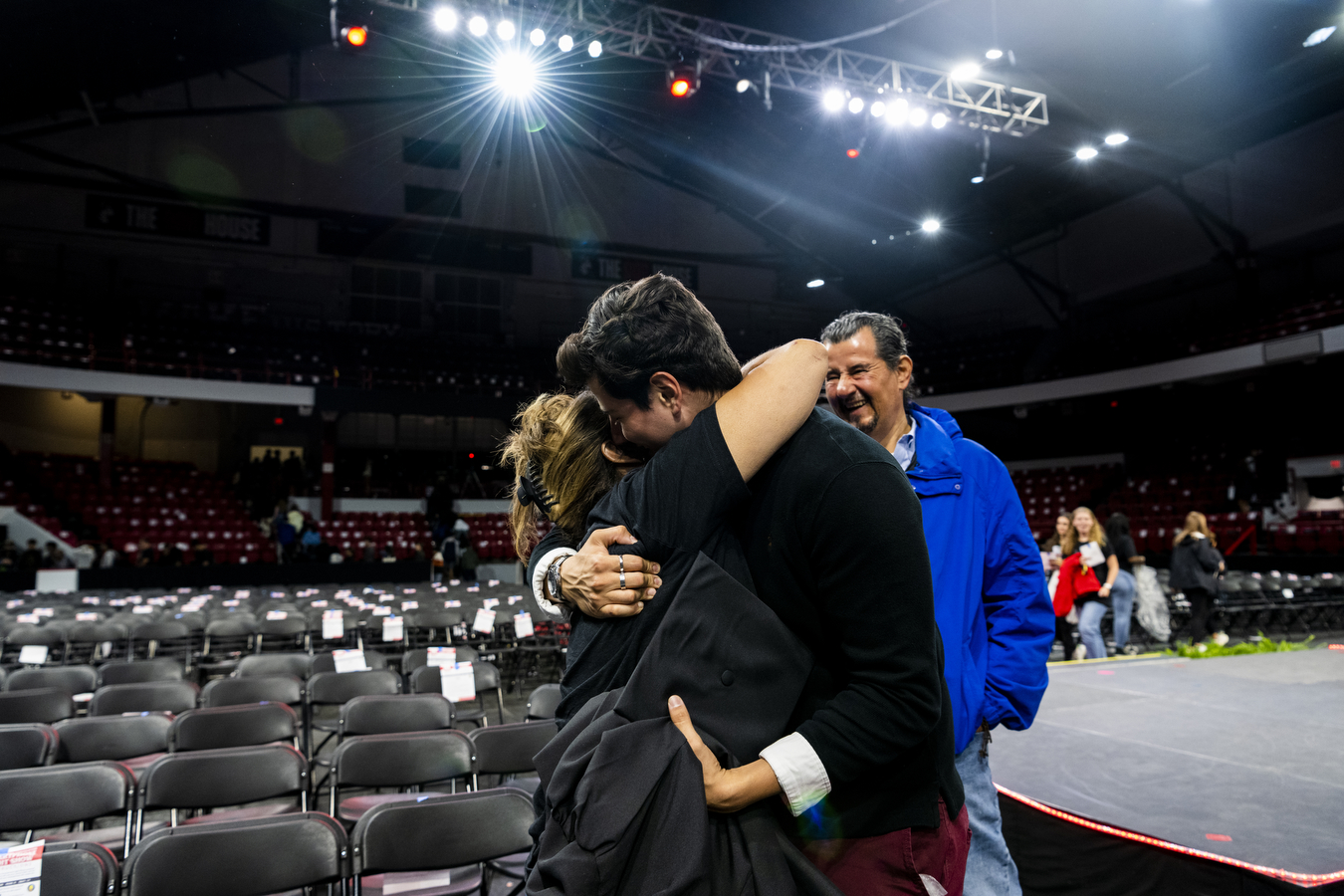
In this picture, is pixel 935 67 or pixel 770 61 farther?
pixel 935 67

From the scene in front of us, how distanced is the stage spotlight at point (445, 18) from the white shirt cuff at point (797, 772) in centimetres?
1019

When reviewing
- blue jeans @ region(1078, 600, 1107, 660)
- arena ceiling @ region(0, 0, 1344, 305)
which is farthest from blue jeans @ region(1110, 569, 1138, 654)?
arena ceiling @ region(0, 0, 1344, 305)

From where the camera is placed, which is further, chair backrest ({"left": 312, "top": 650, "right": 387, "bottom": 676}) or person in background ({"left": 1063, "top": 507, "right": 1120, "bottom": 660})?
person in background ({"left": 1063, "top": 507, "right": 1120, "bottom": 660})

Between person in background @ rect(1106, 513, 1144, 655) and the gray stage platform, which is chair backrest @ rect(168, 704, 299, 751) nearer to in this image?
the gray stage platform

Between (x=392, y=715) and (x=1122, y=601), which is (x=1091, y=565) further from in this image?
(x=392, y=715)

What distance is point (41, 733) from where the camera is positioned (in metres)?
3.28

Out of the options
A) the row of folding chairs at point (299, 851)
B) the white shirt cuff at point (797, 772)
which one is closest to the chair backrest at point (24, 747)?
the row of folding chairs at point (299, 851)

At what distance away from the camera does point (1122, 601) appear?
6.90 metres

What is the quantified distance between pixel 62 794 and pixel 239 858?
1125 mm

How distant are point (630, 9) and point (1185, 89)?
8955 mm

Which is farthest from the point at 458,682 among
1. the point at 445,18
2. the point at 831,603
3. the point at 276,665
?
the point at 445,18

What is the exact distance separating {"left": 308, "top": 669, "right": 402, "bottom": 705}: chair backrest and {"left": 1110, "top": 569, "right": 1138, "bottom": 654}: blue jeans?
6.12 metres

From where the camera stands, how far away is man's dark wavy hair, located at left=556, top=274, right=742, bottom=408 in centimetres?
97

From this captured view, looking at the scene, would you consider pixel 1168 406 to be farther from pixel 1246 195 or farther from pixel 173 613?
pixel 173 613
